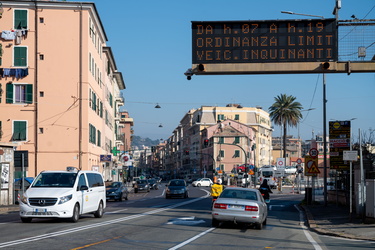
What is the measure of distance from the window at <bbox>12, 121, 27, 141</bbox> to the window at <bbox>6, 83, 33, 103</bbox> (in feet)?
6.46

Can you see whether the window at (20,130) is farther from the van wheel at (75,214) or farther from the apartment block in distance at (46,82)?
the van wheel at (75,214)

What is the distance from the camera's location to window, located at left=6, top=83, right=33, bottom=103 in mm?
51094

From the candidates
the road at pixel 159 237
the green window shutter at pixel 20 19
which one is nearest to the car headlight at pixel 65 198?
the road at pixel 159 237

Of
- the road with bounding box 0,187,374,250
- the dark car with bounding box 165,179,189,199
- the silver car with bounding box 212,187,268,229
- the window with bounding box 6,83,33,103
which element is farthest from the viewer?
the window with bounding box 6,83,33,103

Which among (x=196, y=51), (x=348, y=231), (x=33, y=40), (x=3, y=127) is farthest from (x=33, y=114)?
(x=348, y=231)

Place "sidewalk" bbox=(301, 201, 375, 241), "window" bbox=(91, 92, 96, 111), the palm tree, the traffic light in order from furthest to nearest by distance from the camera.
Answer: the palm tree
"window" bbox=(91, 92, 96, 111)
the traffic light
"sidewalk" bbox=(301, 201, 375, 241)

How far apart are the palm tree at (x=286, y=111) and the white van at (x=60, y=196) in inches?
2684

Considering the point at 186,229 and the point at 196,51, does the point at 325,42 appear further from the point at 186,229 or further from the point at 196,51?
the point at 186,229

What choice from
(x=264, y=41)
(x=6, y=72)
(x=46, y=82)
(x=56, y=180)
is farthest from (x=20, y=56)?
(x=264, y=41)

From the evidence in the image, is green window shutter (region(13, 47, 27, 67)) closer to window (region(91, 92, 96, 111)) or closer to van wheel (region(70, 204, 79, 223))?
window (region(91, 92, 96, 111))

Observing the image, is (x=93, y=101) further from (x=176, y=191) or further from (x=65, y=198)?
(x=65, y=198)

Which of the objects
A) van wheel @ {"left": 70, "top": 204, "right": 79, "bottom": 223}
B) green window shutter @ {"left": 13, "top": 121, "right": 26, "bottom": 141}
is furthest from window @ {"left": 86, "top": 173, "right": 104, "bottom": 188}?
green window shutter @ {"left": 13, "top": 121, "right": 26, "bottom": 141}

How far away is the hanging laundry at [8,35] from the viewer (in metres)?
50.8

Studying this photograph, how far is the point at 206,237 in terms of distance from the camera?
649 inches
